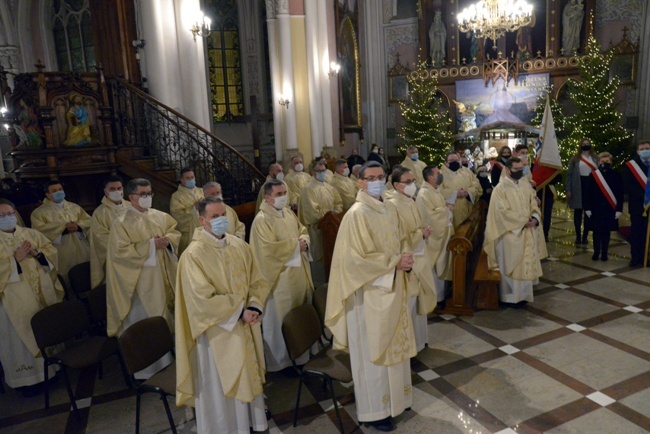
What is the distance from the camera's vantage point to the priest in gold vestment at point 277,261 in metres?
4.93

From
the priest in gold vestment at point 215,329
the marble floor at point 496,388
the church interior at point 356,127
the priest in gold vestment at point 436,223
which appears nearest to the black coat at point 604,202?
the church interior at point 356,127

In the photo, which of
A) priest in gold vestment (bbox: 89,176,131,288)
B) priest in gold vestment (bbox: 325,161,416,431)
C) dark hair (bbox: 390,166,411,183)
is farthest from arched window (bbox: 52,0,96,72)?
priest in gold vestment (bbox: 325,161,416,431)

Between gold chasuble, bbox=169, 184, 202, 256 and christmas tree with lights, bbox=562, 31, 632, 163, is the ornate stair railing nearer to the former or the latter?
gold chasuble, bbox=169, 184, 202, 256

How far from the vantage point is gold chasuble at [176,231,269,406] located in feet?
11.6

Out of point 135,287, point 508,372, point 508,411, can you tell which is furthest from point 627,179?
point 135,287

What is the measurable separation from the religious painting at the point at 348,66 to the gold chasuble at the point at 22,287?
13.0 metres

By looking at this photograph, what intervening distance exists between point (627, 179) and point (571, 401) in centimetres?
515

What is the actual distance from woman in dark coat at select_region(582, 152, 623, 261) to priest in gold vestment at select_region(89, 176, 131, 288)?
7.48m

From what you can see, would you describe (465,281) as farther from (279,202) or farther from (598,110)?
(598,110)

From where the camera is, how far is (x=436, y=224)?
6.61m

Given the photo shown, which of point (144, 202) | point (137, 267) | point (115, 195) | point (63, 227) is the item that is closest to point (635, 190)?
point (144, 202)

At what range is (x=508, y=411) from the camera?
4238mm

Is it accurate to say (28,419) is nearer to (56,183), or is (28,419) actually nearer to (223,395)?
(223,395)

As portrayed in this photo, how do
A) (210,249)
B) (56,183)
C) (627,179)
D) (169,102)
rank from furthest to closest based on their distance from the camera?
(169,102) → (627,179) → (56,183) → (210,249)
